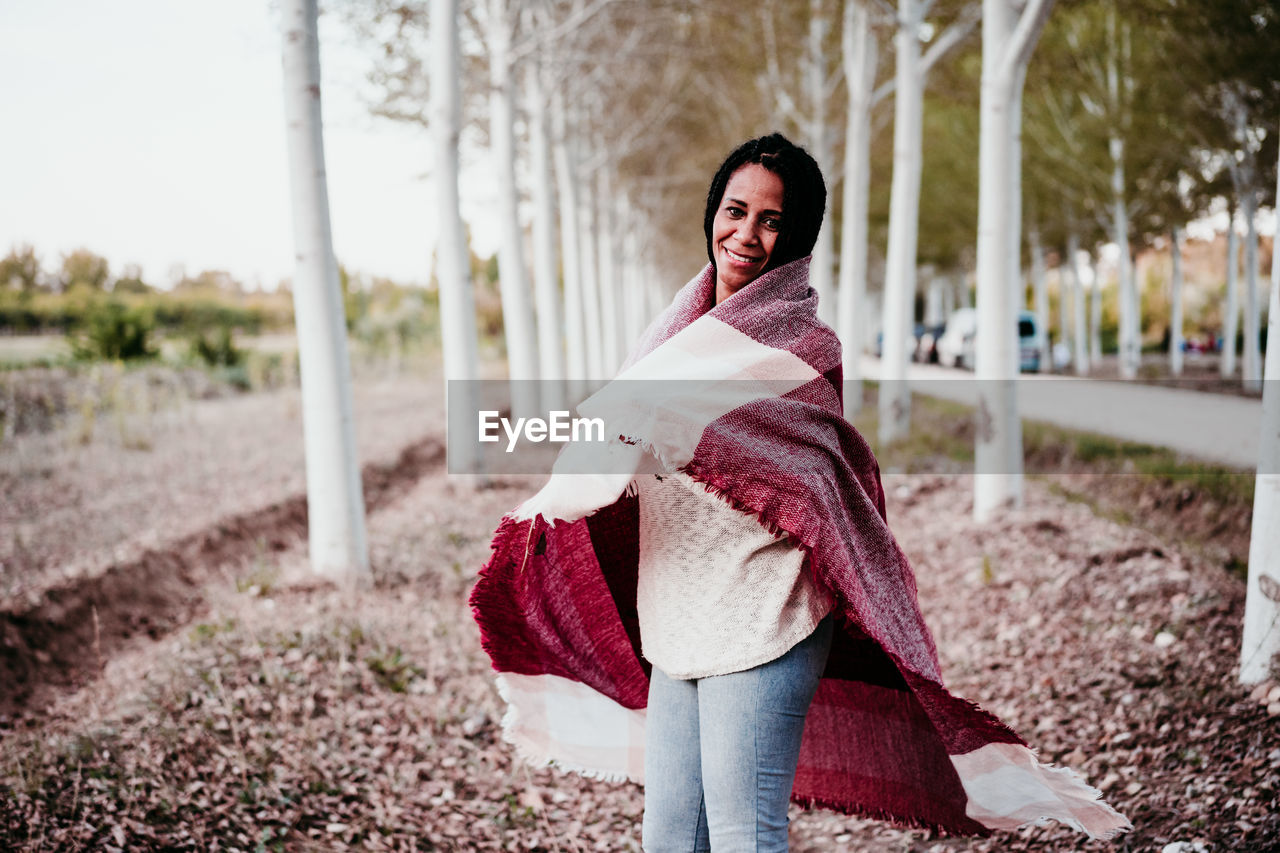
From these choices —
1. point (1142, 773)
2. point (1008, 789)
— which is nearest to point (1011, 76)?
point (1142, 773)

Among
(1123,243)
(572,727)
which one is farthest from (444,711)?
(1123,243)

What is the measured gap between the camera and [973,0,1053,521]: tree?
6277 mm

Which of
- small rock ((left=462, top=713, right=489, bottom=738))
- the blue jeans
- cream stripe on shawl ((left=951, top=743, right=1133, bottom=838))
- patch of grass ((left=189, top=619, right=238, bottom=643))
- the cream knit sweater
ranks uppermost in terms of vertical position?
the cream knit sweater

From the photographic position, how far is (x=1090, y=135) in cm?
2027

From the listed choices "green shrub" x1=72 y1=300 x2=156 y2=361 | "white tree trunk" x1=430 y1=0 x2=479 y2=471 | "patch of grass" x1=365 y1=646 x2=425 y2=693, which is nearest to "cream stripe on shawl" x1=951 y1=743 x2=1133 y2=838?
"patch of grass" x1=365 y1=646 x2=425 y2=693

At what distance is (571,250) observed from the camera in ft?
51.7

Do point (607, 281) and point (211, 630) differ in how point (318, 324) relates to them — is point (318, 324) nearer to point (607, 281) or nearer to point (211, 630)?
point (211, 630)

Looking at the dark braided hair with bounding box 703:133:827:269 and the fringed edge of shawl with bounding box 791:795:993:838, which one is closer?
the dark braided hair with bounding box 703:133:827:269

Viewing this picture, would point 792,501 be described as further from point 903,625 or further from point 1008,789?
point 1008,789

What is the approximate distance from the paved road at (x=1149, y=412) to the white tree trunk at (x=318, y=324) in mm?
7730

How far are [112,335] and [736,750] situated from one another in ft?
57.3

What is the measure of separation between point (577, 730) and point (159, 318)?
2652 cm

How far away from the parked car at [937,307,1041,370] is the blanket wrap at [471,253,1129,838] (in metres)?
23.9

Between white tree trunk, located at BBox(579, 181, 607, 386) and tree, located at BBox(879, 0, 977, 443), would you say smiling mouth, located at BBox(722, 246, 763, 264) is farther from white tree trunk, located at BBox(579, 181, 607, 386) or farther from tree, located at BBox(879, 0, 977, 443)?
white tree trunk, located at BBox(579, 181, 607, 386)
